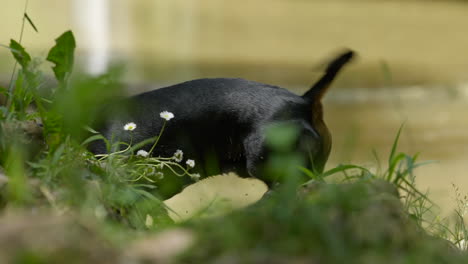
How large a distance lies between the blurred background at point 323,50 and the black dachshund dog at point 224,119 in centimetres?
18

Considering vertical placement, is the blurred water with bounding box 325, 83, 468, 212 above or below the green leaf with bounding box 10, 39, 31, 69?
below

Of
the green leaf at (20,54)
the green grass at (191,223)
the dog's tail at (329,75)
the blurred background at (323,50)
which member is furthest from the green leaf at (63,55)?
the dog's tail at (329,75)

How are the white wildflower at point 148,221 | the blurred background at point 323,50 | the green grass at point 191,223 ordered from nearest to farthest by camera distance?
the green grass at point 191,223
the white wildflower at point 148,221
the blurred background at point 323,50

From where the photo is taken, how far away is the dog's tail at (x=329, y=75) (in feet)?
8.14

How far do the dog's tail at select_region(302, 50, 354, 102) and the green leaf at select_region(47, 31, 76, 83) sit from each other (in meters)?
0.89

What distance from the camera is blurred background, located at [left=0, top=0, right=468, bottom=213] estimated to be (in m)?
4.89

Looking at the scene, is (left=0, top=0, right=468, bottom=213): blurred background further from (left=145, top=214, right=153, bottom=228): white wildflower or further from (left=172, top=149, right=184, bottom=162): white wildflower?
(left=145, top=214, right=153, bottom=228): white wildflower

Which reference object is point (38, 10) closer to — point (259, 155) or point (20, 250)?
point (259, 155)

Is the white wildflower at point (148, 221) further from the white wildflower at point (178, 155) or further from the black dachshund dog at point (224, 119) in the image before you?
the black dachshund dog at point (224, 119)

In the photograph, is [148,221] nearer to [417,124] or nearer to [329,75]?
[329,75]

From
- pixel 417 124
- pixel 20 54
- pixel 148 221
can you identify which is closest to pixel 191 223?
pixel 148 221

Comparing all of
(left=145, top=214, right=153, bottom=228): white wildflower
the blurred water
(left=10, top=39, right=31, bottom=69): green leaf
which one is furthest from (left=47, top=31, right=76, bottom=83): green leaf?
the blurred water

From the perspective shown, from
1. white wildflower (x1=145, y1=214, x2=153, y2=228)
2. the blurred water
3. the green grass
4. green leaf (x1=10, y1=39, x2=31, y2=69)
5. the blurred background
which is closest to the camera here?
the green grass

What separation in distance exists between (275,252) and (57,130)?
0.96m
